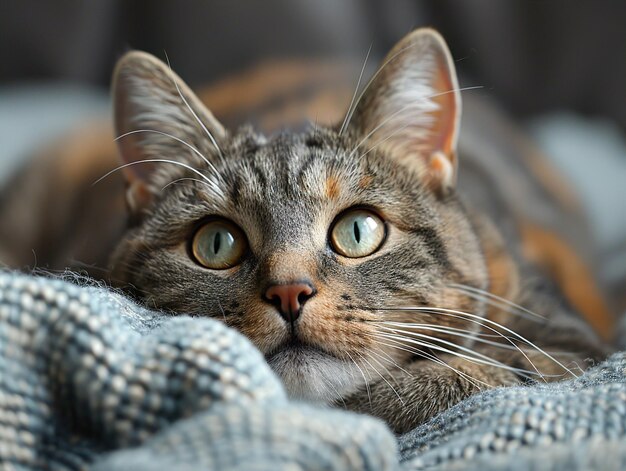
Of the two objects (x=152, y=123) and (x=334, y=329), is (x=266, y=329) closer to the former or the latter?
(x=334, y=329)

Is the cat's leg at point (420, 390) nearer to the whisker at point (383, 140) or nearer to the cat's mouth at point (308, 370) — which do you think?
the cat's mouth at point (308, 370)

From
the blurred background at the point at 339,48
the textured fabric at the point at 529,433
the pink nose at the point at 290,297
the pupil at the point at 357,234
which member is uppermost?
the blurred background at the point at 339,48

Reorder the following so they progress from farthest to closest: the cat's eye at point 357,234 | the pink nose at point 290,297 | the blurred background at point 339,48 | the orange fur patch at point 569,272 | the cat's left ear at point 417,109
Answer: the blurred background at point 339,48
the orange fur patch at point 569,272
the cat's left ear at point 417,109
the cat's eye at point 357,234
the pink nose at point 290,297

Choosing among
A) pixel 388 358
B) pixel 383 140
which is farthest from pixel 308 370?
pixel 383 140

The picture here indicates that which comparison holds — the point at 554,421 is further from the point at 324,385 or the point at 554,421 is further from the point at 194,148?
the point at 194,148

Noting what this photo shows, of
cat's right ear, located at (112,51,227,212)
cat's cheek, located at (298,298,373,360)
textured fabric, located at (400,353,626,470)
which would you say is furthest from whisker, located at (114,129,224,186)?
textured fabric, located at (400,353,626,470)

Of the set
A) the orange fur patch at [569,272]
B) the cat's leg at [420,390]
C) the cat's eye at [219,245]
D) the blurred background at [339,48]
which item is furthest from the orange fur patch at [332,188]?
the blurred background at [339,48]

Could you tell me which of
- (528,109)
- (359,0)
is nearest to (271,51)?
(359,0)
